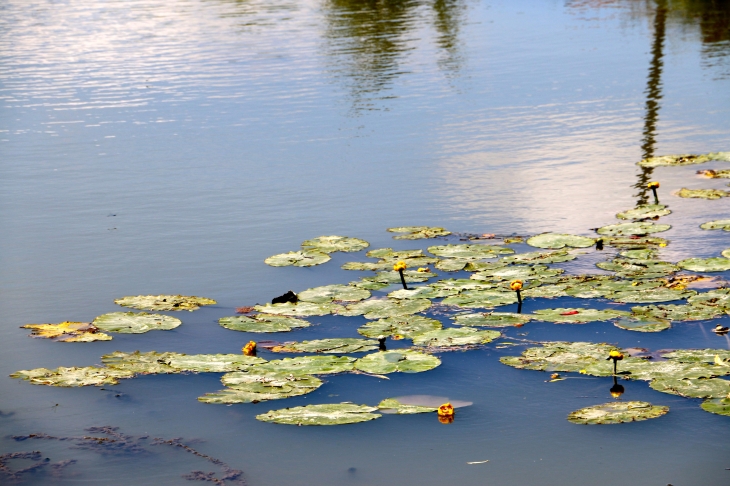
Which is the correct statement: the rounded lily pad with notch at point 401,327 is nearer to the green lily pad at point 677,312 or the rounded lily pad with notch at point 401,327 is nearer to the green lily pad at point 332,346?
the green lily pad at point 332,346

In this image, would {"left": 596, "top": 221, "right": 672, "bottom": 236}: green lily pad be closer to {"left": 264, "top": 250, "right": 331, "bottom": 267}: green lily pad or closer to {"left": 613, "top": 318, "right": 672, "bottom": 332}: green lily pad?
{"left": 613, "top": 318, "right": 672, "bottom": 332}: green lily pad

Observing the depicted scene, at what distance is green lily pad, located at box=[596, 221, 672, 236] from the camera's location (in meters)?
10.0

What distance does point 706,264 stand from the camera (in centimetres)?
870

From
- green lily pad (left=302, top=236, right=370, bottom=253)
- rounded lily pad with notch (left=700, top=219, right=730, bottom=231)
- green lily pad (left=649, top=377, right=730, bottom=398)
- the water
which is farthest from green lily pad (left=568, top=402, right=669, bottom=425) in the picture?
rounded lily pad with notch (left=700, top=219, right=730, bottom=231)

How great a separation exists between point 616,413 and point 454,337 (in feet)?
5.50

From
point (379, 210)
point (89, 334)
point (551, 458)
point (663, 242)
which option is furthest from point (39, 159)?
point (551, 458)

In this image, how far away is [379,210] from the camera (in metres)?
11.6

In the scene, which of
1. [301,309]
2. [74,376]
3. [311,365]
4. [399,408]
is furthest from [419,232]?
[74,376]

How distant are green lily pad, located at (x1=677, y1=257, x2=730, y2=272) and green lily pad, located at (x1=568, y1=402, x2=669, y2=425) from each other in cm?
293

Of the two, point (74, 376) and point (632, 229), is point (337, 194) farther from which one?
point (74, 376)

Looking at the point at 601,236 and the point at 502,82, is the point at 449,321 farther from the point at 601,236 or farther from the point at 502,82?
the point at 502,82

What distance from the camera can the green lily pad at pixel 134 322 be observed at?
7848mm

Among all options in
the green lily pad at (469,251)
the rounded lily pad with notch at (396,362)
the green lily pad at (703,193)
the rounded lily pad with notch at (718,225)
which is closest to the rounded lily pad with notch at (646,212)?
the rounded lily pad with notch at (718,225)

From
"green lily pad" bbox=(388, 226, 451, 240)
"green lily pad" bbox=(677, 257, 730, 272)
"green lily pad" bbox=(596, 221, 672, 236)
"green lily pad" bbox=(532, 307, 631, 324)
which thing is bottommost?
"green lily pad" bbox=(596, 221, 672, 236)
